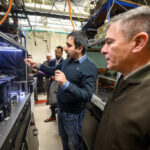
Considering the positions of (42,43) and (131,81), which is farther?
(42,43)

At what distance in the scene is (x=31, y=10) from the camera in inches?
83.0

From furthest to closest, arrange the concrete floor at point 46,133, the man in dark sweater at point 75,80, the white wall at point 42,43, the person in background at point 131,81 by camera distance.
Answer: the white wall at point 42,43, the concrete floor at point 46,133, the man in dark sweater at point 75,80, the person in background at point 131,81

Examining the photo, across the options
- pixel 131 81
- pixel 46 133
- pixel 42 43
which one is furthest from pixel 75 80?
pixel 42 43

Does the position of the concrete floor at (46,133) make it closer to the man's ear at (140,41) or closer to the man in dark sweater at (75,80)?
the man in dark sweater at (75,80)

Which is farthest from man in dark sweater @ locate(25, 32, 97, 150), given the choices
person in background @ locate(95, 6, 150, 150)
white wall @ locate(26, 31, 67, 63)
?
white wall @ locate(26, 31, 67, 63)

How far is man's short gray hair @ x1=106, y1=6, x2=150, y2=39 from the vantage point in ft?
1.37

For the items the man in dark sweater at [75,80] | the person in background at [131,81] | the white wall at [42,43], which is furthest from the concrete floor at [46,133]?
the white wall at [42,43]

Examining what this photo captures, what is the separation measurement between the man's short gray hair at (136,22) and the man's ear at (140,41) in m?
0.02

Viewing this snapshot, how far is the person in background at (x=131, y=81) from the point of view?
0.37 metres

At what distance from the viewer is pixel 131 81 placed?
444 millimetres

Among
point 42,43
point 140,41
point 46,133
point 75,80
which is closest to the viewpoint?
point 140,41

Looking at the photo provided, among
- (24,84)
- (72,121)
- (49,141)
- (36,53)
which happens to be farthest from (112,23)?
(36,53)

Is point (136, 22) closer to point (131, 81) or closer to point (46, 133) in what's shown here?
point (131, 81)

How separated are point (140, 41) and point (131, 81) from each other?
0.18 meters
